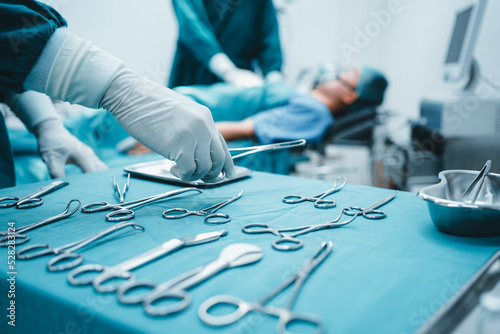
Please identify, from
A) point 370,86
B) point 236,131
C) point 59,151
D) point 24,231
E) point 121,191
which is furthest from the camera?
point 370,86

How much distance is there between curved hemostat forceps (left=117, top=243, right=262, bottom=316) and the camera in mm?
343

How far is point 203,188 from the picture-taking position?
2.61 feet

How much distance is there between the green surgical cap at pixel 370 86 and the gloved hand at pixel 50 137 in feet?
4.34

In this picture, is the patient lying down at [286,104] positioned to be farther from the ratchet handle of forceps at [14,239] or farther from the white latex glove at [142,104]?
the ratchet handle of forceps at [14,239]

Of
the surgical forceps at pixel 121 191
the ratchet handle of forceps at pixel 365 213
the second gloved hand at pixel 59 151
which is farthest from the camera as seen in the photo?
the second gloved hand at pixel 59 151

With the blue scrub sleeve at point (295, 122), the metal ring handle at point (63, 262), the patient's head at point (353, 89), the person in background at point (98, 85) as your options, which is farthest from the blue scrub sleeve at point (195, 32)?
the metal ring handle at point (63, 262)

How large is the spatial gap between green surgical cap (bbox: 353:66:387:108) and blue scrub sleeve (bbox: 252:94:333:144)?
0.79ft

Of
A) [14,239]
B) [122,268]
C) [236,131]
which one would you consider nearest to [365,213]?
[122,268]

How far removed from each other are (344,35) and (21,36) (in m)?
2.96

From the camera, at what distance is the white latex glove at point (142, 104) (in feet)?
2.21

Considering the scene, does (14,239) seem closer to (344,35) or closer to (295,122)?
(295,122)

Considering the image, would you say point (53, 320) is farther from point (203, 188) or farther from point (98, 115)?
point (98, 115)

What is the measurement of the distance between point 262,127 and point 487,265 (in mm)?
1360

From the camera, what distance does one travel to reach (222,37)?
7.48 feet
